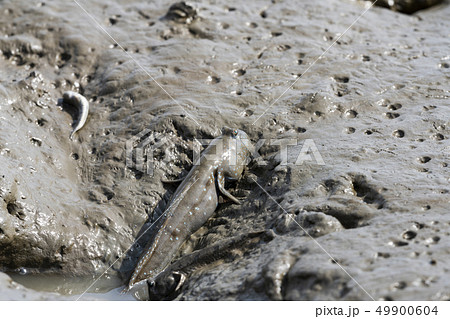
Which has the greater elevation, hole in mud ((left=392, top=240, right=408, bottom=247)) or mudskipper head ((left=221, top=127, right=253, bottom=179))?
hole in mud ((left=392, top=240, right=408, bottom=247))

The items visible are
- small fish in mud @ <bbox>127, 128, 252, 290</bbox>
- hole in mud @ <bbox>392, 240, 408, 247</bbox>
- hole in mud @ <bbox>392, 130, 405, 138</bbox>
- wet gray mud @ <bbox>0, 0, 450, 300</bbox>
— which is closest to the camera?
hole in mud @ <bbox>392, 240, 408, 247</bbox>

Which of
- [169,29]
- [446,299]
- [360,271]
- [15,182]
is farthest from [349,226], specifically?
[169,29]

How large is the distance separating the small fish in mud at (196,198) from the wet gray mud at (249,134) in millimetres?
142

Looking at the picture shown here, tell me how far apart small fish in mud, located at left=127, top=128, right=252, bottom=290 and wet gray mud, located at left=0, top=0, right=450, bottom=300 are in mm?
142

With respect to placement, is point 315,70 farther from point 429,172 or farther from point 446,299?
point 446,299

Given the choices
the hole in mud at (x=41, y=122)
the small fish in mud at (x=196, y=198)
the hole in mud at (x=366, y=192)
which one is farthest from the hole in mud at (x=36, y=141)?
the hole in mud at (x=366, y=192)

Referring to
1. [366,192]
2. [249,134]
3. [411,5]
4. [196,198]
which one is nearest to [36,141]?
[196,198]

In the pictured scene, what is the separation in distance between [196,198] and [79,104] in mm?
2110

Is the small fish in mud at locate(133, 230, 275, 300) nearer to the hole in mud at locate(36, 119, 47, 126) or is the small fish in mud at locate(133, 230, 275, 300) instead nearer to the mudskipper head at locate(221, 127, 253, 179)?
the mudskipper head at locate(221, 127, 253, 179)

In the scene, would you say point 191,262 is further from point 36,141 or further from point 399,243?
point 36,141

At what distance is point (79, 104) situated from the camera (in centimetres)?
582

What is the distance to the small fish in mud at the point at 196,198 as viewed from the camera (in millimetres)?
4379

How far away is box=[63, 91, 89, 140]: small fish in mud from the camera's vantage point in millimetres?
5618

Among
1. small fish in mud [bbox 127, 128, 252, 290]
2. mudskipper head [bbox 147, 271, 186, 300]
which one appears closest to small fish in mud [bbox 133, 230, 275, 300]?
mudskipper head [bbox 147, 271, 186, 300]
